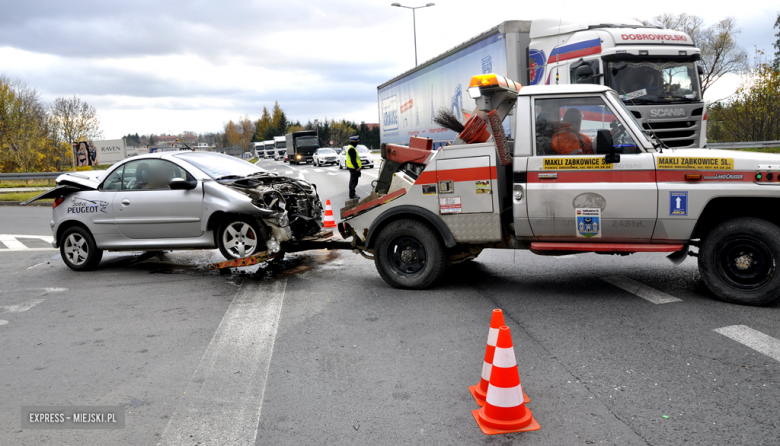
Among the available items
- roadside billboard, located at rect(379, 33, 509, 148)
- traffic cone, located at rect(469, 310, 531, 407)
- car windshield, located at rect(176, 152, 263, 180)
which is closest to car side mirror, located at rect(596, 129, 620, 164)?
traffic cone, located at rect(469, 310, 531, 407)

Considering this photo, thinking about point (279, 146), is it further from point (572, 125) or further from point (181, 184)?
point (572, 125)

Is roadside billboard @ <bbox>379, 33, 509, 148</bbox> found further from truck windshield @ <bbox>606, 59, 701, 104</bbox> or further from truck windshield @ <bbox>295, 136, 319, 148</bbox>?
truck windshield @ <bbox>295, 136, 319, 148</bbox>

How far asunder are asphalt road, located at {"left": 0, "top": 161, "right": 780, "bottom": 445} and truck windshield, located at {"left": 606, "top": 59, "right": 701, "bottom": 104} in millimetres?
4284

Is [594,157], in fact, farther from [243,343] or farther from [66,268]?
[66,268]

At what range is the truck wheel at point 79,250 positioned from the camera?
838 centimetres

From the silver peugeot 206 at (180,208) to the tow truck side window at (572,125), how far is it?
11.5ft

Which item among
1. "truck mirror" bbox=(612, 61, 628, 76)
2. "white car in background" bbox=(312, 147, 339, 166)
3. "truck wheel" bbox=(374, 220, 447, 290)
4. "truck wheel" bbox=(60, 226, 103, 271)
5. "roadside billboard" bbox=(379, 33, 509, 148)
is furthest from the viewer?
"white car in background" bbox=(312, 147, 339, 166)

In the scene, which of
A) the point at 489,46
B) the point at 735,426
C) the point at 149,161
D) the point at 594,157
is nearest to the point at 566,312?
the point at 594,157

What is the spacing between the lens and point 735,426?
3.29 m

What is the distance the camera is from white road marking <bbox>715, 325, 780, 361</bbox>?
14.3 feet

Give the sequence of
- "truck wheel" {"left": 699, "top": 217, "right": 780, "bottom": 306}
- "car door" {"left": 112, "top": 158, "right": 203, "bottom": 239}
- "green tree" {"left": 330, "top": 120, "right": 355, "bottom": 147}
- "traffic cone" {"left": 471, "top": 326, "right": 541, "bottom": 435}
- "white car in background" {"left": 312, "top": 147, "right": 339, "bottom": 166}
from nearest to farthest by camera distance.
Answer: "traffic cone" {"left": 471, "top": 326, "right": 541, "bottom": 435} < "truck wheel" {"left": 699, "top": 217, "right": 780, "bottom": 306} < "car door" {"left": 112, "top": 158, "right": 203, "bottom": 239} < "white car in background" {"left": 312, "top": 147, "right": 339, "bottom": 166} < "green tree" {"left": 330, "top": 120, "right": 355, "bottom": 147}

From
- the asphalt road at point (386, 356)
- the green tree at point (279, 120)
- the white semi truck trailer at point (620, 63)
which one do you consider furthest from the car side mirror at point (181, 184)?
the green tree at point (279, 120)

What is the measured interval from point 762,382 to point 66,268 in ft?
30.0

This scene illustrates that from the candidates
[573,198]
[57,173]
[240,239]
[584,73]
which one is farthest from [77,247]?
[57,173]
